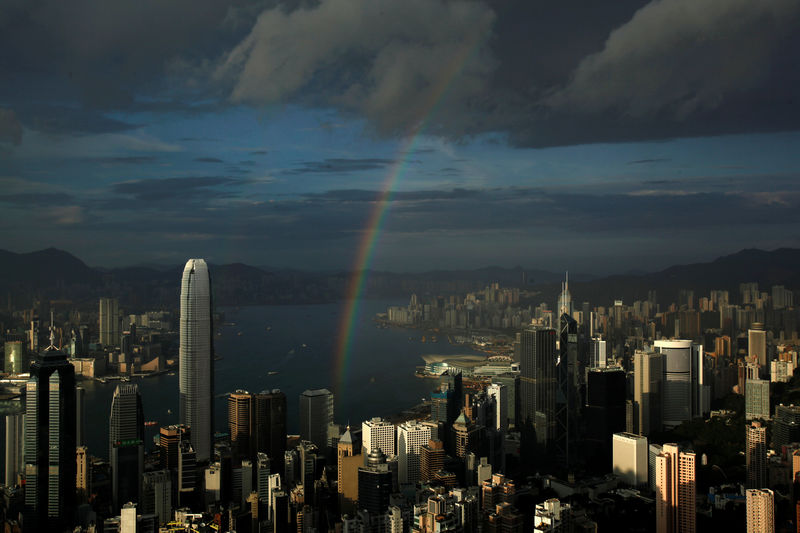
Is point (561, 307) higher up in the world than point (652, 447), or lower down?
higher up

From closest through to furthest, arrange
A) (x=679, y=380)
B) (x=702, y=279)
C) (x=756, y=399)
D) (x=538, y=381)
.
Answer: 1. (x=756, y=399)
2. (x=538, y=381)
3. (x=679, y=380)
4. (x=702, y=279)

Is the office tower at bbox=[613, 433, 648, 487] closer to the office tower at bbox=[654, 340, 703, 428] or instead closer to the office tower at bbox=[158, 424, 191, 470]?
the office tower at bbox=[654, 340, 703, 428]

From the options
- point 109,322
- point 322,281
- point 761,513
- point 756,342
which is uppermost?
point 322,281

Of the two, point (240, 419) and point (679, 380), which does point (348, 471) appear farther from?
point (679, 380)

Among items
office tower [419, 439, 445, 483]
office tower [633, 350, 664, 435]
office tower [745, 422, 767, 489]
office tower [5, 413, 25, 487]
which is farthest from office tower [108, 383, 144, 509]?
office tower [633, 350, 664, 435]

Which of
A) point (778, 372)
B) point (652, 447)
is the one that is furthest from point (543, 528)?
point (778, 372)

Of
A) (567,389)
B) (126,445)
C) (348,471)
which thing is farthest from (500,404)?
(126,445)

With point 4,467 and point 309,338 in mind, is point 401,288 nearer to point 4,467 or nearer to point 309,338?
point 309,338

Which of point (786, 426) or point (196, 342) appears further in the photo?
point (196, 342)
